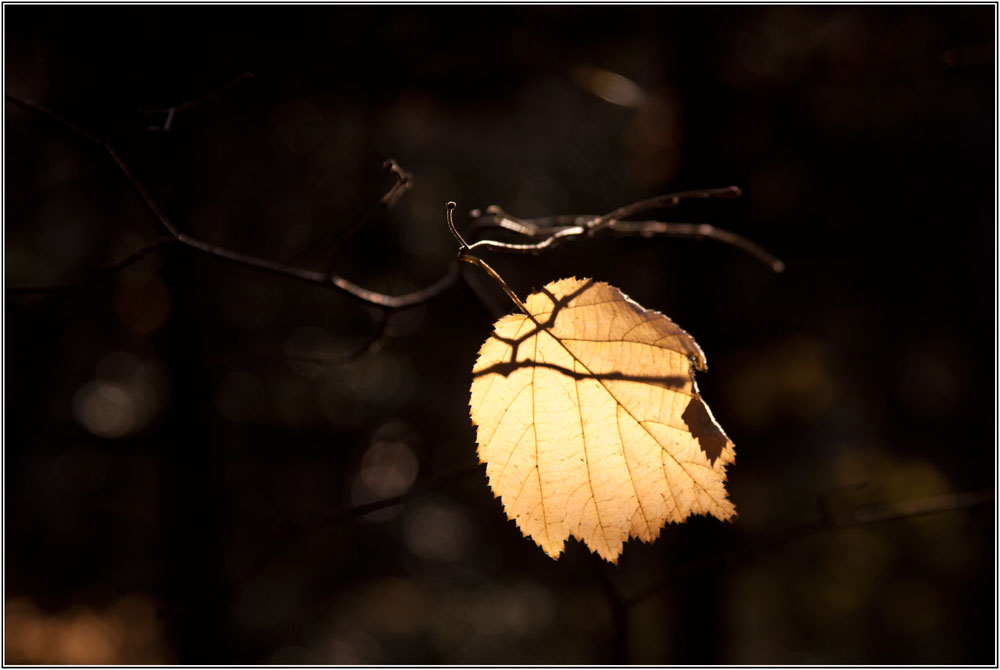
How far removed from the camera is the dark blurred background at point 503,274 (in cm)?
294

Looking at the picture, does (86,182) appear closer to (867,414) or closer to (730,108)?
(730,108)

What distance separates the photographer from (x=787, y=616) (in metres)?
4.88

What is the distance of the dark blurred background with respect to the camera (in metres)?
2.94

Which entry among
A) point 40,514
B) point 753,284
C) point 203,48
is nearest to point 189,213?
point 203,48

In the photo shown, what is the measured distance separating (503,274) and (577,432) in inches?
112

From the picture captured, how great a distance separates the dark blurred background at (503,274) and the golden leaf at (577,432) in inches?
60.3

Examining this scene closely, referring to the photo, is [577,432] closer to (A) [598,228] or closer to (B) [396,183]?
(A) [598,228]

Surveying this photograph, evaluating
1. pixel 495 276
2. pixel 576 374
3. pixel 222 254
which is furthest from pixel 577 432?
pixel 222 254

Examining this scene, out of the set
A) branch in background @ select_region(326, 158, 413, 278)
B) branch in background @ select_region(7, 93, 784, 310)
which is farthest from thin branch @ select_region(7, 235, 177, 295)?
branch in background @ select_region(326, 158, 413, 278)

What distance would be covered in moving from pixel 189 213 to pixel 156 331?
1.24m

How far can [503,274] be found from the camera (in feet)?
11.6

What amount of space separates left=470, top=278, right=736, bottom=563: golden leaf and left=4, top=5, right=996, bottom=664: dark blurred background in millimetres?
1532

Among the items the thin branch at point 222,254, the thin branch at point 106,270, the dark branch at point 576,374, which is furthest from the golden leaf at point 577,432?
the thin branch at point 106,270

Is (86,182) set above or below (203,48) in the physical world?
below
